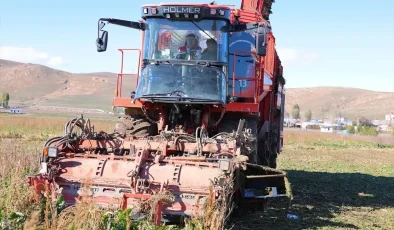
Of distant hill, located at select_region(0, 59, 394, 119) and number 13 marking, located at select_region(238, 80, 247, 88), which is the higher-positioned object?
distant hill, located at select_region(0, 59, 394, 119)

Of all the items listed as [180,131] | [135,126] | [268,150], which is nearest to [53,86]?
[268,150]

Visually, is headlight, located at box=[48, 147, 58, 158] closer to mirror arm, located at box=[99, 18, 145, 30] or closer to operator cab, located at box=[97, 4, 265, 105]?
operator cab, located at box=[97, 4, 265, 105]

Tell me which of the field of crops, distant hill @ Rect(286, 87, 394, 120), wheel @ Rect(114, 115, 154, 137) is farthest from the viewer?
distant hill @ Rect(286, 87, 394, 120)

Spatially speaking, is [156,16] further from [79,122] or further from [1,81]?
[1,81]

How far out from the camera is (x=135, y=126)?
33.8ft

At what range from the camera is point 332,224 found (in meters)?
9.30

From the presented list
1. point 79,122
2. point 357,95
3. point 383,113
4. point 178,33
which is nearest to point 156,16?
point 178,33

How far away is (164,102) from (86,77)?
15629 centimetres

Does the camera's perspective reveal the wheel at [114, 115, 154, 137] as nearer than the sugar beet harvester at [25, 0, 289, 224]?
No

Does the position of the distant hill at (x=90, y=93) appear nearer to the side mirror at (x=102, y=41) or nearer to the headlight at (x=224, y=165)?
the side mirror at (x=102, y=41)

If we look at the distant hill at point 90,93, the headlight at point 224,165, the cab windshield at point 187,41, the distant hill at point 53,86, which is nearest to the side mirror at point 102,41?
the cab windshield at point 187,41

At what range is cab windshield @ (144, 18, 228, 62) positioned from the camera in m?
9.88

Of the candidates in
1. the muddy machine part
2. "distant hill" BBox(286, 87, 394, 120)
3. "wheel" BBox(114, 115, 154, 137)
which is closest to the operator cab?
"wheel" BBox(114, 115, 154, 137)

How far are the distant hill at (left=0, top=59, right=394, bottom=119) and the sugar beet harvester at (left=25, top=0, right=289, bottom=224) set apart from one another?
117 metres
